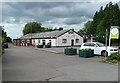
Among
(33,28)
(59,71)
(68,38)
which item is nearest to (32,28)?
(33,28)

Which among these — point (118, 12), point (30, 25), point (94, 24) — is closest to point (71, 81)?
point (118, 12)

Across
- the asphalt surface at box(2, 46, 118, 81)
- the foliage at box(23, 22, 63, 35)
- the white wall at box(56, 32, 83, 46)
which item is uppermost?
the foliage at box(23, 22, 63, 35)

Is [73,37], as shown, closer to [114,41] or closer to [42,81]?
[114,41]

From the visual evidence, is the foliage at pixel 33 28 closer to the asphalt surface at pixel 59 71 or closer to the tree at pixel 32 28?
the tree at pixel 32 28

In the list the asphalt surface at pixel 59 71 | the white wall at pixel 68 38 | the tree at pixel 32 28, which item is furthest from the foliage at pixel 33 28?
the asphalt surface at pixel 59 71

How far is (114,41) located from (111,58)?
48.0m

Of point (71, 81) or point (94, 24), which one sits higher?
point (94, 24)

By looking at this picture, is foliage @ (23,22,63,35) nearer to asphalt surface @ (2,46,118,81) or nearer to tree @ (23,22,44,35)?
tree @ (23,22,44,35)

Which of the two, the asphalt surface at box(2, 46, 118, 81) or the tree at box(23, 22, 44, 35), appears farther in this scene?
the tree at box(23, 22, 44, 35)

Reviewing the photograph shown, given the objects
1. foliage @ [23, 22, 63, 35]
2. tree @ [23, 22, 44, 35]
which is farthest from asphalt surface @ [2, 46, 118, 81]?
tree @ [23, 22, 44, 35]

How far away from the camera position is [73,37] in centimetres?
5519

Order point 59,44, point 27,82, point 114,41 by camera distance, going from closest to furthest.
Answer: point 27,82, point 59,44, point 114,41

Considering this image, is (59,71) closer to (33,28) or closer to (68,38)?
Result: (68,38)

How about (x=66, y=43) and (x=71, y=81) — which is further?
(x=66, y=43)
